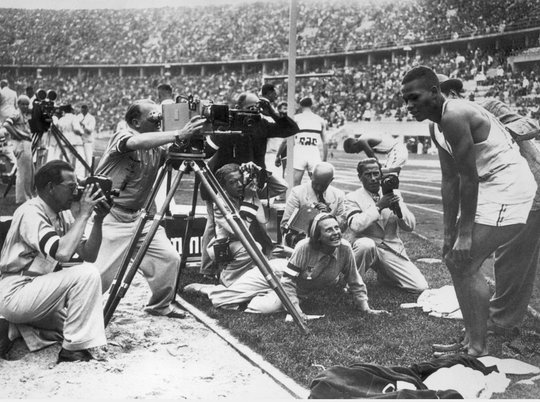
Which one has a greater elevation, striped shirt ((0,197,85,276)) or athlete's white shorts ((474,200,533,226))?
athlete's white shorts ((474,200,533,226))

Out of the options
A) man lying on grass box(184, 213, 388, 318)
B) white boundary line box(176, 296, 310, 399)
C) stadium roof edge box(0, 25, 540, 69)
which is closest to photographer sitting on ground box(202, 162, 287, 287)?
man lying on grass box(184, 213, 388, 318)

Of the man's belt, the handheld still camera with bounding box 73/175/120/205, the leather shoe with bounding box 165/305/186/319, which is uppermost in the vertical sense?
the handheld still camera with bounding box 73/175/120/205

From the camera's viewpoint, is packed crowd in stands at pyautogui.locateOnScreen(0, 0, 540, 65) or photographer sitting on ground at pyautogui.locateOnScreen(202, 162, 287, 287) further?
photographer sitting on ground at pyautogui.locateOnScreen(202, 162, 287, 287)

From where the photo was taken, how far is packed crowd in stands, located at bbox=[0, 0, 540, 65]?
3602 millimetres

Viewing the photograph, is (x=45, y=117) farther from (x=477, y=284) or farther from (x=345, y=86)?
(x=477, y=284)

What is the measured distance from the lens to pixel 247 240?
3.49m

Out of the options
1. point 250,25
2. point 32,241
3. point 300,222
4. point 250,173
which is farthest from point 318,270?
point 250,25

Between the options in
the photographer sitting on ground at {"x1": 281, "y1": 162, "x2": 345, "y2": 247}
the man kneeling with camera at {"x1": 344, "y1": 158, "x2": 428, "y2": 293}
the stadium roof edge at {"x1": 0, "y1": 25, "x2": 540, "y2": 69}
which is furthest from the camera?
the photographer sitting on ground at {"x1": 281, "y1": 162, "x2": 345, "y2": 247}

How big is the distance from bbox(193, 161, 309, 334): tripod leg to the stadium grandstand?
108 cm

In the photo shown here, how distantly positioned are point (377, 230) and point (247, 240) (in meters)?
1.31

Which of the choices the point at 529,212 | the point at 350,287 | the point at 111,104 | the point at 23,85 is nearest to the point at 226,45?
the point at 111,104

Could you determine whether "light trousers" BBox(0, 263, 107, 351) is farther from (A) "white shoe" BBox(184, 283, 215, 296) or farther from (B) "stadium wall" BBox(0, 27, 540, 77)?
(B) "stadium wall" BBox(0, 27, 540, 77)

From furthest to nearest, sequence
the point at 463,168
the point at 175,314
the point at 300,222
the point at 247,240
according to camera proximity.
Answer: the point at 300,222, the point at 175,314, the point at 247,240, the point at 463,168

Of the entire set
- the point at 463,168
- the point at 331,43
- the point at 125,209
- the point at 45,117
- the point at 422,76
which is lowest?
the point at 125,209
